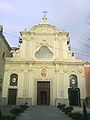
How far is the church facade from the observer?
23547 mm

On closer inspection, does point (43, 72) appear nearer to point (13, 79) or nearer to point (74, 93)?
point (13, 79)

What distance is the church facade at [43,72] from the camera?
23547mm

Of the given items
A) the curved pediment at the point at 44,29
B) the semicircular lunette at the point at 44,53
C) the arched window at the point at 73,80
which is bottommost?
the arched window at the point at 73,80

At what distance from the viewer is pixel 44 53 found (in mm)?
26250

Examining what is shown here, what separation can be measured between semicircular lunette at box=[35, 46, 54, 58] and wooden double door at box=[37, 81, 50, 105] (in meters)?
4.28

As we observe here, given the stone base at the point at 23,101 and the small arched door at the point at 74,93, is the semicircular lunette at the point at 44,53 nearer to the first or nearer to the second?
the small arched door at the point at 74,93

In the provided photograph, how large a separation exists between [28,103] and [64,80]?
6.29 meters

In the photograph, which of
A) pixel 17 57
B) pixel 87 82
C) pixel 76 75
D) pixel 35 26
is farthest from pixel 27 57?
pixel 87 82

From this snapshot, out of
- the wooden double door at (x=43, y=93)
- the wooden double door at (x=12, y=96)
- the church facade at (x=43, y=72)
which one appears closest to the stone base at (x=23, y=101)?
the church facade at (x=43, y=72)

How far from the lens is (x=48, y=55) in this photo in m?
26.1

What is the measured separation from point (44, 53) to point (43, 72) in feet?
10.9

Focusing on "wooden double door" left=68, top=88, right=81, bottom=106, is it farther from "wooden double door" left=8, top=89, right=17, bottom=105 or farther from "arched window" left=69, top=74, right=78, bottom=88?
"wooden double door" left=8, top=89, right=17, bottom=105

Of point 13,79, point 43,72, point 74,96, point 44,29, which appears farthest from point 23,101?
point 44,29

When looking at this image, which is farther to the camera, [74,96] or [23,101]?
[74,96]
